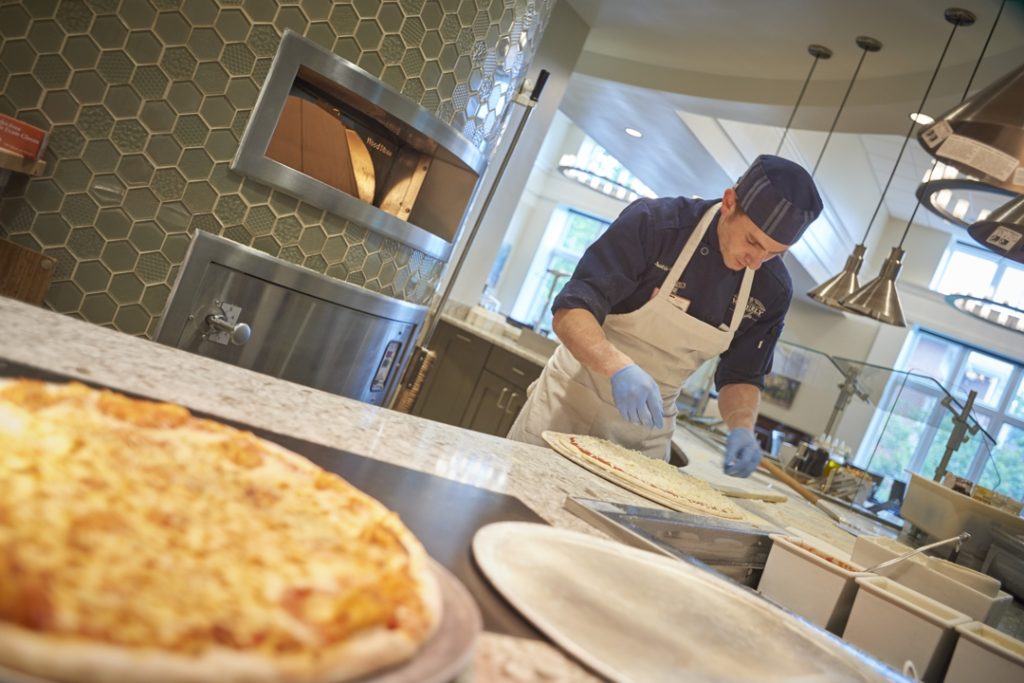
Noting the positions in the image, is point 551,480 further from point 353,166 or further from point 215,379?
point 353,166

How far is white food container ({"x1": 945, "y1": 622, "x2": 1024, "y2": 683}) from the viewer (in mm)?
1229

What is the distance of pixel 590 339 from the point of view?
2.19 metres

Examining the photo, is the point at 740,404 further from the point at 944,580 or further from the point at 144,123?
the point at 144,123

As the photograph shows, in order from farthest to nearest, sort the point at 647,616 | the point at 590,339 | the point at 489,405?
1. the point at 489,405
2. the point at 590,339
3. the point at 647,616

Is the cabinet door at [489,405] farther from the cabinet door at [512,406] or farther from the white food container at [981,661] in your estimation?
the white food container at [981,661]

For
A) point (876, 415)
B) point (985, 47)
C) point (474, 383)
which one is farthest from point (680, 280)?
point (474, 383)

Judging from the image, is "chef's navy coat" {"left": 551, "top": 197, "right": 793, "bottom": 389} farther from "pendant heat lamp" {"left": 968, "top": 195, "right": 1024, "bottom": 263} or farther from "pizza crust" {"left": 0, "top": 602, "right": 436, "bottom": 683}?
"pizza crust" {"left": 0, "top": 602, "right": 436, "bottom": 683}

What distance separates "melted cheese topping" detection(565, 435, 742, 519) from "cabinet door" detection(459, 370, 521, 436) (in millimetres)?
3313

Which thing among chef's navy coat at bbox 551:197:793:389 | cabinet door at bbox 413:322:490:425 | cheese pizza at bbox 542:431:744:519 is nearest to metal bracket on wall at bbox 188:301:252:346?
chef's navy coat at bbox 551:197:793:389

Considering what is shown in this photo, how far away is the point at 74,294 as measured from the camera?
247cm

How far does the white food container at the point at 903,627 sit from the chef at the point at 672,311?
847 millimetres

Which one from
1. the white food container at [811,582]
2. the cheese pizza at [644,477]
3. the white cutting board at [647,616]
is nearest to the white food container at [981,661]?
the white food container at [811,582]

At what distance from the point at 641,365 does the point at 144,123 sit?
5.54ft

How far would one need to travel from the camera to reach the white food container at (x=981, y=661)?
1.23 metres
